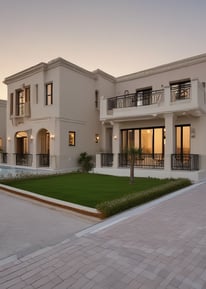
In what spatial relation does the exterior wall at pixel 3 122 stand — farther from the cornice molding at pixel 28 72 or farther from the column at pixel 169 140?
the column at pixel 169 140

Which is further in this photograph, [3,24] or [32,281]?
[3,24]

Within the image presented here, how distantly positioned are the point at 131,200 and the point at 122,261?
348 centimetres

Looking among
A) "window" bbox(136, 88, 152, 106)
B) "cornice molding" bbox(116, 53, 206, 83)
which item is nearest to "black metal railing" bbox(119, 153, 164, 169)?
"window" bbox(136, 88, 152, 106)

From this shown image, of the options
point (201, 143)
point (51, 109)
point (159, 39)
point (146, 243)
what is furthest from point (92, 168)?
point (146, 243)

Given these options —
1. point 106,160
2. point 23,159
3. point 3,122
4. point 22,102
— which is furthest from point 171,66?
point 3,122

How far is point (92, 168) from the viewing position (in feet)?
55.1

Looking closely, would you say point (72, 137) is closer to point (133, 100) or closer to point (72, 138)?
point (72, 138)

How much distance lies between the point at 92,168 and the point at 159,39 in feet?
34.5

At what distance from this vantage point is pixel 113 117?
15508mm

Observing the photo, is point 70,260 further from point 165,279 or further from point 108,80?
point 108,80

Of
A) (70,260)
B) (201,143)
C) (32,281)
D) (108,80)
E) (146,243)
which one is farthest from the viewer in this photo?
(108,80)

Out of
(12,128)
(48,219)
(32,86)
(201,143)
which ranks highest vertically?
(32,86)

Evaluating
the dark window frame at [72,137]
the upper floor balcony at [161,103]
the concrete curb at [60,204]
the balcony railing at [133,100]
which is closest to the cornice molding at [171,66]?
the upper floor balcony at [161,103]

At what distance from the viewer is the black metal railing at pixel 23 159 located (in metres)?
18.0
